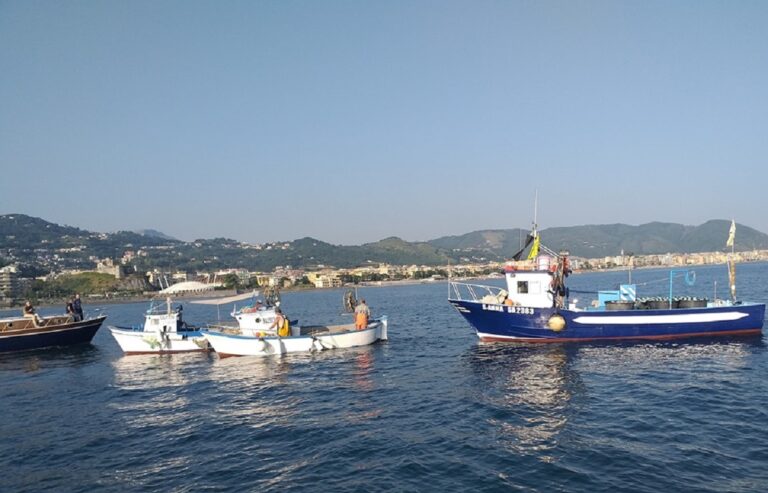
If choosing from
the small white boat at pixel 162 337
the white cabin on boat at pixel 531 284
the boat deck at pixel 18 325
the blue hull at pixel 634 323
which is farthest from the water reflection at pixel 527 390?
the boat deck at pixel 18 325

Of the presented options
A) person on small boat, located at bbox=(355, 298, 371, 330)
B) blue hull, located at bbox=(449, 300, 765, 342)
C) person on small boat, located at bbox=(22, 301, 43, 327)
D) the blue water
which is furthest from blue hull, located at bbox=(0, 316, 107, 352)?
blue hull, located at bbox=(449, 300, 765, 342)

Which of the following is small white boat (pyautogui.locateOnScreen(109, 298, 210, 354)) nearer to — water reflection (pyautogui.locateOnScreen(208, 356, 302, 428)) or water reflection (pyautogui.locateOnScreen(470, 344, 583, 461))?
water reflection (pyautogui.locateOnScreen(208, 356, 302, 428))

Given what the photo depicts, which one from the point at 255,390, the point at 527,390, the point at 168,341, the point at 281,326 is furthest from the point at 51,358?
the point at 527,390

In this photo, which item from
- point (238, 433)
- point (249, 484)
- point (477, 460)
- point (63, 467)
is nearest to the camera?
point (249, 484)

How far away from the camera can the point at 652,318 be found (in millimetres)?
31734

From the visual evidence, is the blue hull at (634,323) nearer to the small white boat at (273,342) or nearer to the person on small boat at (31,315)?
the small white boat at (273,342)

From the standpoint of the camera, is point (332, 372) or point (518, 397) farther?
A: point (332, 372)

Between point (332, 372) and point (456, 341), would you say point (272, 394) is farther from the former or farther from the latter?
point (456, 341)

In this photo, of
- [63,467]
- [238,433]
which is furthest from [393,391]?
[63,467]

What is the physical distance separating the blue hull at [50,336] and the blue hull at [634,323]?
34176 mm

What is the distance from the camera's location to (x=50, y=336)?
40781 millimetres

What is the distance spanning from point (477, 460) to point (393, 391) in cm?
838

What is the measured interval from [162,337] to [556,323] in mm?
26266

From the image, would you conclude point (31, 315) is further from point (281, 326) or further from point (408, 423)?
point (408, 423)
